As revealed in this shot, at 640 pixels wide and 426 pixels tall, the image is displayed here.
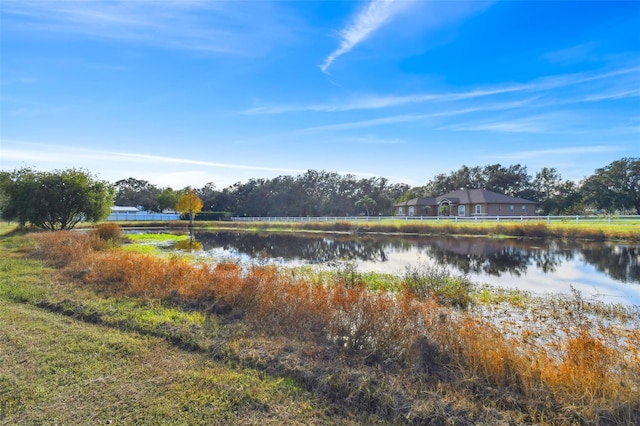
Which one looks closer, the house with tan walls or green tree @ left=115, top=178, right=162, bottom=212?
the house with tan walls

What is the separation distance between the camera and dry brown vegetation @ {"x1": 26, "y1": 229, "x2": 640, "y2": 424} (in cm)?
333

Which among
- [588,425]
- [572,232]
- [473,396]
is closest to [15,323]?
[473,396]

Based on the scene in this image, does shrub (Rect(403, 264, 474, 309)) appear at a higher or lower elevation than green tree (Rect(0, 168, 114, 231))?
lower

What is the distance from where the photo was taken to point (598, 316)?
7055 mm

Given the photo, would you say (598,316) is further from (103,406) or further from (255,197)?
(255,197)

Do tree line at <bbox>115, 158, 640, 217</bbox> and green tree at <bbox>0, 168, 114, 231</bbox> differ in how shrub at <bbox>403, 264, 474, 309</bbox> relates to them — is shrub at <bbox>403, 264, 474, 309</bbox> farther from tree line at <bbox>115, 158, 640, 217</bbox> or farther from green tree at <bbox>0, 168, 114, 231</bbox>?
tree line at <bbox>115, 158, 640, 217</bbox>

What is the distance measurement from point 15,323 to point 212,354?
12.3ft

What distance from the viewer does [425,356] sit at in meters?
4.18

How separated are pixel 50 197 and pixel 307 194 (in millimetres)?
47876

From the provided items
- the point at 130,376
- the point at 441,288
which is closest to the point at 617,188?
the point at 441,288

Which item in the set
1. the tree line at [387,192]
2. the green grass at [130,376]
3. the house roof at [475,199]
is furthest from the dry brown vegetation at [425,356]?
the tree line at [387,192]

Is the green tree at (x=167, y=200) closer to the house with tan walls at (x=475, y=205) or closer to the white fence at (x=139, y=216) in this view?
the white fence at (x=139, y=216)

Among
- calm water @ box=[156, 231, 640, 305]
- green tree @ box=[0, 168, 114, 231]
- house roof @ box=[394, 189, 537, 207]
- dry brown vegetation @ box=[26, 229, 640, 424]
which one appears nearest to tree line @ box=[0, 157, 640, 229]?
green tree @ box=[0, 168, 114, 231]

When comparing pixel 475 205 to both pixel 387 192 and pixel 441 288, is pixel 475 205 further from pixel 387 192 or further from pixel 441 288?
pixel 441 288
